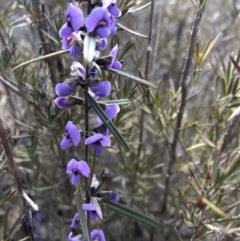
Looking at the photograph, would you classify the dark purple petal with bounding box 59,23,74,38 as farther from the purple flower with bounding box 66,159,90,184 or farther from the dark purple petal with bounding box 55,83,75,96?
the purple flower with bounding box 66,159,90,184

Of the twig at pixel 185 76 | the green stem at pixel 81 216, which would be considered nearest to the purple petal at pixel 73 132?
the green stem at pixel 81 216

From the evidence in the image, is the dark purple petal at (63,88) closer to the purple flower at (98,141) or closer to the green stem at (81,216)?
the purple flower at (98,141)

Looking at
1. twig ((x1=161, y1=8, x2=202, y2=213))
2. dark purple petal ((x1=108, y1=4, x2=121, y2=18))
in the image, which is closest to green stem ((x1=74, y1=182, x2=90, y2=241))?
dark purple petal ((x1=108, y1=4, x2=121, y2=18))

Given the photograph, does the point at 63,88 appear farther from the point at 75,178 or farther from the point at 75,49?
the point at 75,178

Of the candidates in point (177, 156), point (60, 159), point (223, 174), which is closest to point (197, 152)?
point (177, 156)

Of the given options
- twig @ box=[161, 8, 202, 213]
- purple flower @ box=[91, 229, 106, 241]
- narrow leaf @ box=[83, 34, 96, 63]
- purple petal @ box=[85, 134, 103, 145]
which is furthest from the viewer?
twig @ box=[161, 8, 202, 213]

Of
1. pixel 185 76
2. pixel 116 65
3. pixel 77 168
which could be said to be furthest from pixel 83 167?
pixel 185 76

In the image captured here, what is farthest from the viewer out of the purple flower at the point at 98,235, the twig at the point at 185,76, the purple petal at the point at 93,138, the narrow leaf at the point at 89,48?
the twig at the point at 185,76

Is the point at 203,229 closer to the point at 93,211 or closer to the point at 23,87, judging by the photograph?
the point at 93,211
